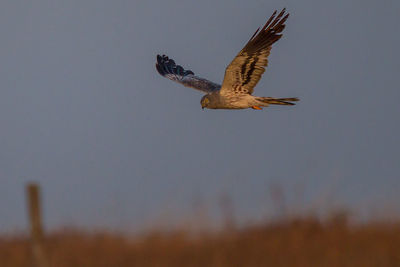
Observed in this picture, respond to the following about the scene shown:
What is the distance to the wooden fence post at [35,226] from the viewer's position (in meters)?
5.38

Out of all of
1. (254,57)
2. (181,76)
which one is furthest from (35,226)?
(181,76)

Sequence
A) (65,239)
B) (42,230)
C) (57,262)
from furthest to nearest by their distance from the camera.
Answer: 1. (65,239)
2. (57,262)
3. (42,230)

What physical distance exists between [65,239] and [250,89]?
9.03ft

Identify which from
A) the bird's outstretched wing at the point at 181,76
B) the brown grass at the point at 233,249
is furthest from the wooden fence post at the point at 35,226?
the bird's outstretched wing at the point at 181,76

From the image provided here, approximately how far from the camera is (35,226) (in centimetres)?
543

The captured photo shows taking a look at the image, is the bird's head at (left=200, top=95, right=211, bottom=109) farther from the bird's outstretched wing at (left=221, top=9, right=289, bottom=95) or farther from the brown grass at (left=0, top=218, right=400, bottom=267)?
the brown grass at (left=0, top=218, right=400, bottom=267)

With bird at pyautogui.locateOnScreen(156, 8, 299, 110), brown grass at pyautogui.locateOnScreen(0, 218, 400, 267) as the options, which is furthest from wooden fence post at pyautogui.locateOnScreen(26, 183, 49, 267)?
bird at pyautogui.locateOnScreen(156, 8, 299, 110)

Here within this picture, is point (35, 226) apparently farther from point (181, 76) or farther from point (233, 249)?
point (181, 76)

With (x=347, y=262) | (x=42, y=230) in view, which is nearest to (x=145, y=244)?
(x=42, y=230)

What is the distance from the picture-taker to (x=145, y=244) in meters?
6.80

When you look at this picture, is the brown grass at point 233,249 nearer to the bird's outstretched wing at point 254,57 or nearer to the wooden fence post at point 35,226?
the wooden fence post at point 35,226

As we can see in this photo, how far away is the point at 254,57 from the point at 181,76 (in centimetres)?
285

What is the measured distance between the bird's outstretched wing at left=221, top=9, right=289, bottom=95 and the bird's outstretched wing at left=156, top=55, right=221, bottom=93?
1.20 meters

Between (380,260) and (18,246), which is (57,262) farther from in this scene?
(380,260)
